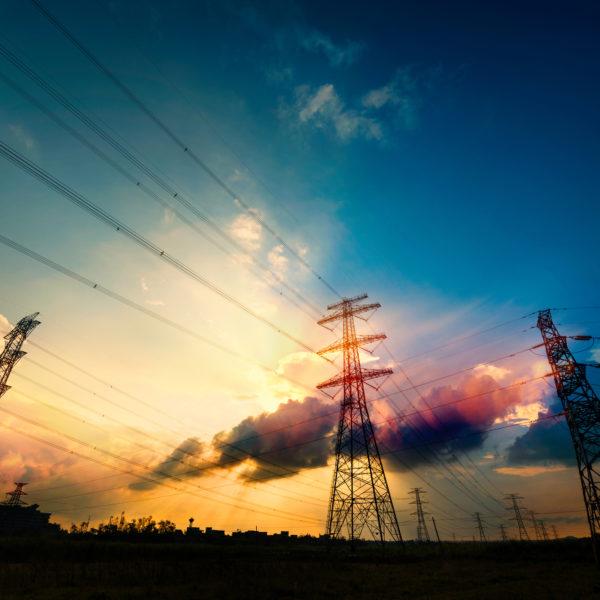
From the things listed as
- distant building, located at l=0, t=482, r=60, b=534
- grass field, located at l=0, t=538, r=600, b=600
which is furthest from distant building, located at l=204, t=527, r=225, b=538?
grass field, located at l=0, t=538, r=600, b=600

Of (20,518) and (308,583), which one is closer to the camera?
(308,583)

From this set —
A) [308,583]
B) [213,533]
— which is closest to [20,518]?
[213,533]

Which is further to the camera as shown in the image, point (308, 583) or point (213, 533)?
point (213, 533)

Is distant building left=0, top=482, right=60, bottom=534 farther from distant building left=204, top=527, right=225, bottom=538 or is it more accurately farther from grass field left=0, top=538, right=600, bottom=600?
grass field left=0, top=538, right=600, bottom=600

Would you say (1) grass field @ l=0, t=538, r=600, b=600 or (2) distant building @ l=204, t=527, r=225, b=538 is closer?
(1) grass field @ l=0, t=538, r=600, b=600

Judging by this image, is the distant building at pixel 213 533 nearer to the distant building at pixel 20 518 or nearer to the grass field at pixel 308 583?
the distant building at pixel 20 518

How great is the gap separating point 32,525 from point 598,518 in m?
132

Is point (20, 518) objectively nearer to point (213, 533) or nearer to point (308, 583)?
point (213, 533)

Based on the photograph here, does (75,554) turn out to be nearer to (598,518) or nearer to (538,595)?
(538,595)

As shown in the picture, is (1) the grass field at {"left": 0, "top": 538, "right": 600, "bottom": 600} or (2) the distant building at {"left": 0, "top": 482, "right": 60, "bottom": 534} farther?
(2) the distant building at {"left": 0, "top": 482, "right": 60, "bottom": 534}

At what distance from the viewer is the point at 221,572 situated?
2325 centimetres

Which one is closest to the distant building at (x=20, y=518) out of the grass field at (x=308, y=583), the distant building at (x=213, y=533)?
the distant building at (x=213, y=533)

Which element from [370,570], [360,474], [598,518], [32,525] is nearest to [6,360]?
[360,474]

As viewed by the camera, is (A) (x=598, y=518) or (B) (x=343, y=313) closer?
(A) (x=598, y=518)
